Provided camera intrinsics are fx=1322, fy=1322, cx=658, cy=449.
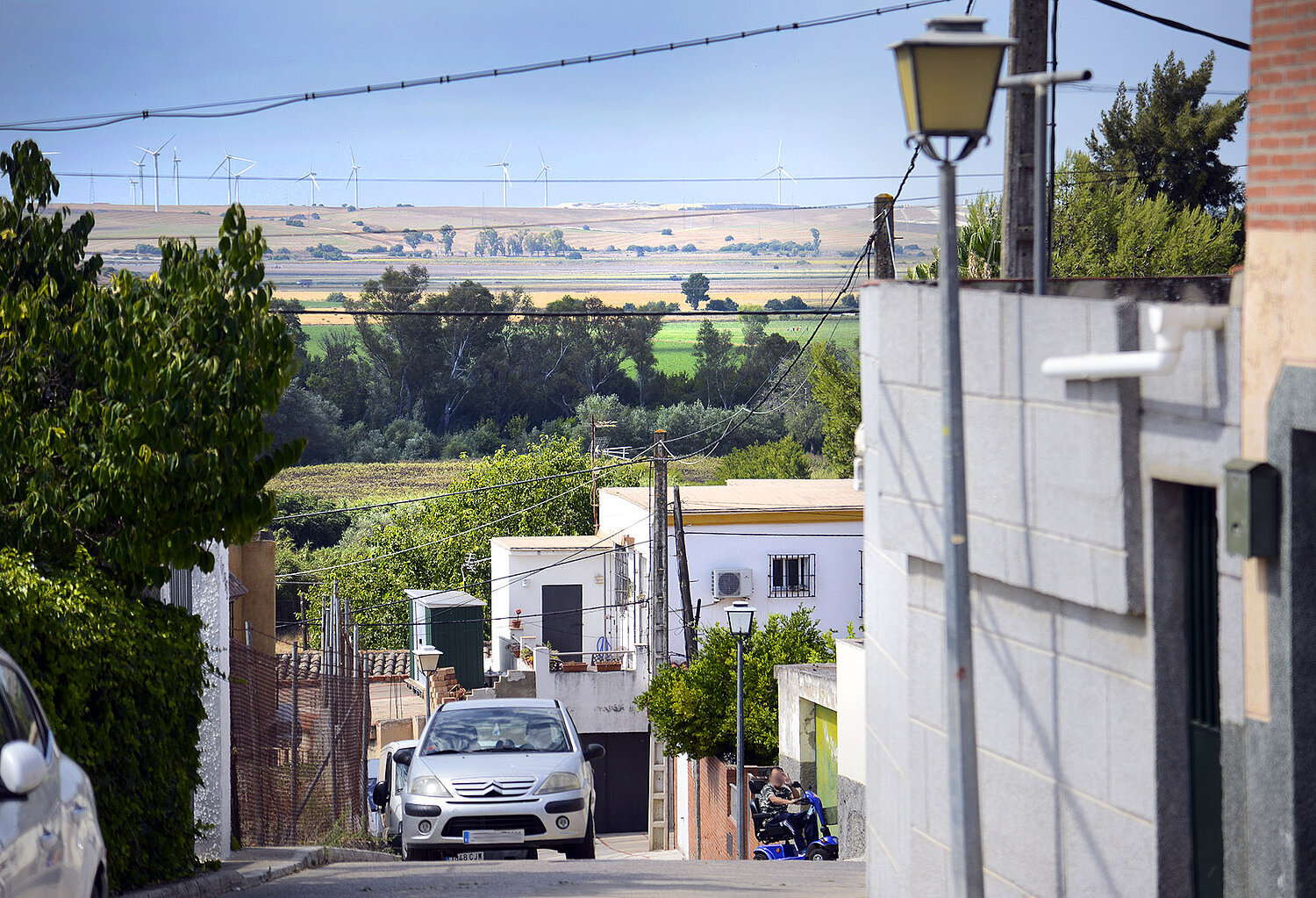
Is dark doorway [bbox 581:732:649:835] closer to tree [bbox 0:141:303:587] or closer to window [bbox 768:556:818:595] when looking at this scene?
window [bbox 768:556:818:595]

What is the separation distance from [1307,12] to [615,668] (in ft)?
109

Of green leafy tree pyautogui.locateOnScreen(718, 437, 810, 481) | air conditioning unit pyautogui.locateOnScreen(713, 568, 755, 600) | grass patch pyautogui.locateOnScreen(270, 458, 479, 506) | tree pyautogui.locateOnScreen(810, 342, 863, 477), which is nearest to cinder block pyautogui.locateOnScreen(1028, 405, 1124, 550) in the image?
air conditioning unit pyautogui.locateOnScreen(713, 568, 755, 600)

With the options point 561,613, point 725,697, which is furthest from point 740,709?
point 561,613

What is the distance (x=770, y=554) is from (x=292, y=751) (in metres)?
26.2

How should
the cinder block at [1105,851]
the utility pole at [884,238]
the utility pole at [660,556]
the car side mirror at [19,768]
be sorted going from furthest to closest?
1. the utility pole at [660,556]
2. the utility pole at [884,238]
3. the cinder block at [1105,851]
4. the car side mirror at [19,768]

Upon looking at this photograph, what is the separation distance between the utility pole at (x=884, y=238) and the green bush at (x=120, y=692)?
10.2 metres

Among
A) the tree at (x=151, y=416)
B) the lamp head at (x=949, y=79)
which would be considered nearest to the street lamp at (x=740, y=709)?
the tree at (x=151, y=416)

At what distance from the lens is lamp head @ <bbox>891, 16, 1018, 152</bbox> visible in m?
5.17

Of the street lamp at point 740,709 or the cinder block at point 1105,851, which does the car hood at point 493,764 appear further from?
the street lamp at point 740,709

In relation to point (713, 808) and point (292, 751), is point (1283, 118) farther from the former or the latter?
point (713, 808)

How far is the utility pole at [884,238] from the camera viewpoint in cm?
1670

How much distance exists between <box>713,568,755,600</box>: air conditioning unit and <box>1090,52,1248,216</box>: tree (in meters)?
21.0

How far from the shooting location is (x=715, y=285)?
611 feet

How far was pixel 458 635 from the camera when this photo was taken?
134 feet
